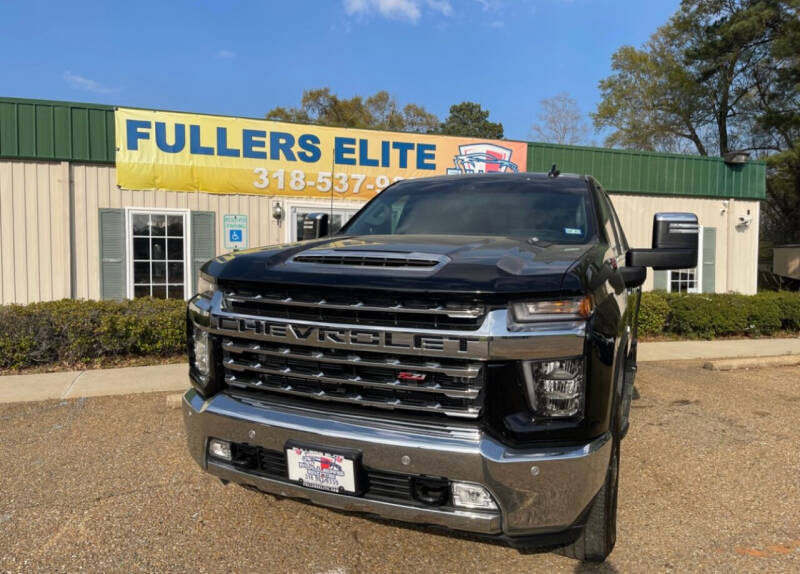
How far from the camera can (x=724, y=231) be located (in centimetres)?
1325

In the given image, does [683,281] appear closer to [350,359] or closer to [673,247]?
[673,247]

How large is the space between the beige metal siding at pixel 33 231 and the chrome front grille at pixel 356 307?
26.7ft

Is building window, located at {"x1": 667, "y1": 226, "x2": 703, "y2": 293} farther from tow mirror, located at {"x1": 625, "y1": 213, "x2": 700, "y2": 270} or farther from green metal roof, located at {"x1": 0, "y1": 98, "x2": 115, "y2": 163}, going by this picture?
green metal roof, located at {"x1": 0, "y1": 98, "x2": 115, "y2": 163}

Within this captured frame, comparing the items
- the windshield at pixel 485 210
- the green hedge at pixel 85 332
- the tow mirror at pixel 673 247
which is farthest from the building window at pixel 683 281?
the tow mirror at pixel 673 247

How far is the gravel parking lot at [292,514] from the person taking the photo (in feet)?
8.66

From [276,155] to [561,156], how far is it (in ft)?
19.4

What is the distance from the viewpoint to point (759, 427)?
4.74 meters

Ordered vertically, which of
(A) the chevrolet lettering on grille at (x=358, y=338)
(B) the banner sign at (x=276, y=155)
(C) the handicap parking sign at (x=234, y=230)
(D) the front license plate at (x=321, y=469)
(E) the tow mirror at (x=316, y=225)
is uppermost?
(B) the banner sign at (x=276, y=155)

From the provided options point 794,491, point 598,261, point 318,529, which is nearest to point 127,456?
point 318,529

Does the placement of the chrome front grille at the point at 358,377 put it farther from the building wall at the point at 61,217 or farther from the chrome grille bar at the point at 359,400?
the building wall at the point at 61,217

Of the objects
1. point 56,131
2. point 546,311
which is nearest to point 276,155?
point 56,131

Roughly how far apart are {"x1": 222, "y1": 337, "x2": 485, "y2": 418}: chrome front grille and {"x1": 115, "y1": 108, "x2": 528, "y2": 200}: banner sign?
254 inches

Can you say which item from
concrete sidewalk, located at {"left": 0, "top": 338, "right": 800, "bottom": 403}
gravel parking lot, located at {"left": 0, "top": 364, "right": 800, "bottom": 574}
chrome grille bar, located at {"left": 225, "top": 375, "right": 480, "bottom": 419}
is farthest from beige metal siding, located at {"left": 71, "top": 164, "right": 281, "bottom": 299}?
chrome grille bar, located at {"left": 225, "top": 375, "right": 480, "bottom": 419}

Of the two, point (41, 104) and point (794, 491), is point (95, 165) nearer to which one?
point (41, 104)
